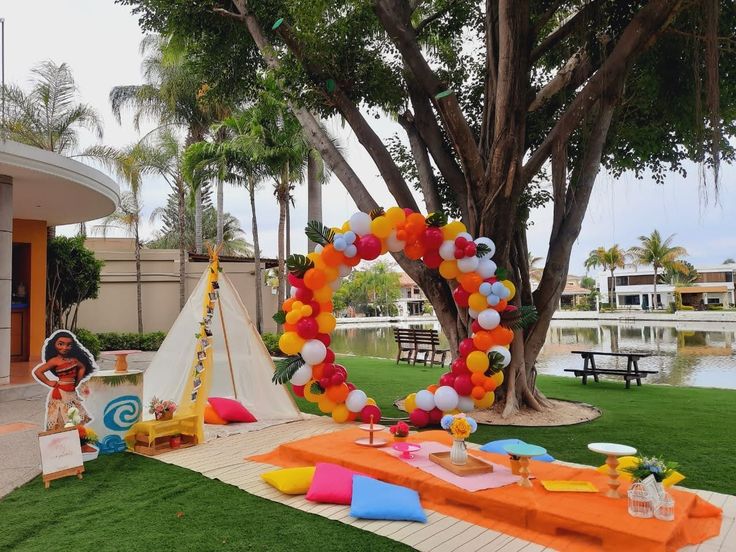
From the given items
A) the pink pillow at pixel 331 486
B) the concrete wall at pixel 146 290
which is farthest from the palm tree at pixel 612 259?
the pink pillow at pixel 331 486

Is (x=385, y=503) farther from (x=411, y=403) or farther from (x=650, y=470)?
(x=411, y=403)

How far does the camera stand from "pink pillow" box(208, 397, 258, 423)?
8.59m

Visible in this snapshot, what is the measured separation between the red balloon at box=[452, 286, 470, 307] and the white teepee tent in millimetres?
3094

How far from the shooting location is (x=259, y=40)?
9.51 meters

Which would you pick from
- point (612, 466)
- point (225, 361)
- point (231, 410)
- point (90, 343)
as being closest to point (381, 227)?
point (225, 361)

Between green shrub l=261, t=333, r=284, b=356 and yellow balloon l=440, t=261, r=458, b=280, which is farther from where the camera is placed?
green shrub l=261, t=333, r=284, b=356

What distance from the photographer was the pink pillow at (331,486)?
4.98m

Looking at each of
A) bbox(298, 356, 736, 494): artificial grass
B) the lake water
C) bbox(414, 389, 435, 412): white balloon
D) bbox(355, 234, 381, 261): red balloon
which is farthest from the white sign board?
the lake water

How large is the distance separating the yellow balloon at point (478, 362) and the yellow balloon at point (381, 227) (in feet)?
6.89

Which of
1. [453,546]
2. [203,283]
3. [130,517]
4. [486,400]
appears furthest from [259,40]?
[453,546]

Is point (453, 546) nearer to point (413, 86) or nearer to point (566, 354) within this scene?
point (413, 86)

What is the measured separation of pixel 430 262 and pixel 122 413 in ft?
15.1

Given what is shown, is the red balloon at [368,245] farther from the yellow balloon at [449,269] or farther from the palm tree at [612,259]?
the palm tree at [612,259]

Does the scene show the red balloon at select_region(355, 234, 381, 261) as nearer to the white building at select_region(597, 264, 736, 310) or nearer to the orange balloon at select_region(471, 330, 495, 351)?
the orange balloon at select_region(471, 330, 495, 351)
